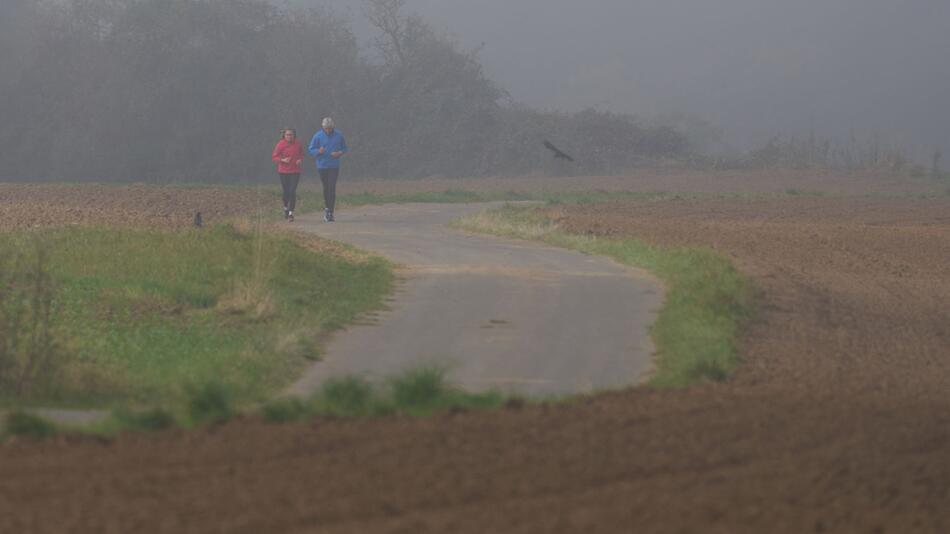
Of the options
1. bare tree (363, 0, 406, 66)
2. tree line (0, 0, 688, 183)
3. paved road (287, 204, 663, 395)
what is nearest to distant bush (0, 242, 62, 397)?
paved road (287, 204, 663, 395)

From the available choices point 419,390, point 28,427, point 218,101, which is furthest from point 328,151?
point 218,101

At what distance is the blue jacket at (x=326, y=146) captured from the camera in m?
25.9

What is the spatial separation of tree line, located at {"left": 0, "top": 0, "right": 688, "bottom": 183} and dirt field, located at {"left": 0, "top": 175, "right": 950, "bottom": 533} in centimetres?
4231

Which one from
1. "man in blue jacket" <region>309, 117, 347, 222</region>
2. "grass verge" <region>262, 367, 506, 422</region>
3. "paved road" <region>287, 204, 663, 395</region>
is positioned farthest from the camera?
"man in blue jacket" <region>309, 117, 347, 222</region>

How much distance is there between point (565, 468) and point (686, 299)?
319 inches

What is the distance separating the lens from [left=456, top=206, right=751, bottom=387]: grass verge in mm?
11868

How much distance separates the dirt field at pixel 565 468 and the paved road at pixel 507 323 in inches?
60.6

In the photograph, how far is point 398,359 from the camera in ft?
41.5

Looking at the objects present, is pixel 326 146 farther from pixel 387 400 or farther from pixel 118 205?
pixel 387 400

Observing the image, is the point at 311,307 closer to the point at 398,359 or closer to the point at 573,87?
the point at 398,359

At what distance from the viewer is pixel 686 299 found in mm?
15773

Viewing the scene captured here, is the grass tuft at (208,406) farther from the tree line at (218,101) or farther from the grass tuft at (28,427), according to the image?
the tree line at (218,101)

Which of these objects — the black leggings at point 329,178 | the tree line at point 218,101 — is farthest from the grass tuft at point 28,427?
the tree line at point 218,101

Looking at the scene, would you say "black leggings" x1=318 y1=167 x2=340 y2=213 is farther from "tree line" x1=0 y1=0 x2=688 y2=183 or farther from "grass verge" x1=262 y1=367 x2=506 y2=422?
"tree line" x1=0 y1=0 x2=688 y2=183
